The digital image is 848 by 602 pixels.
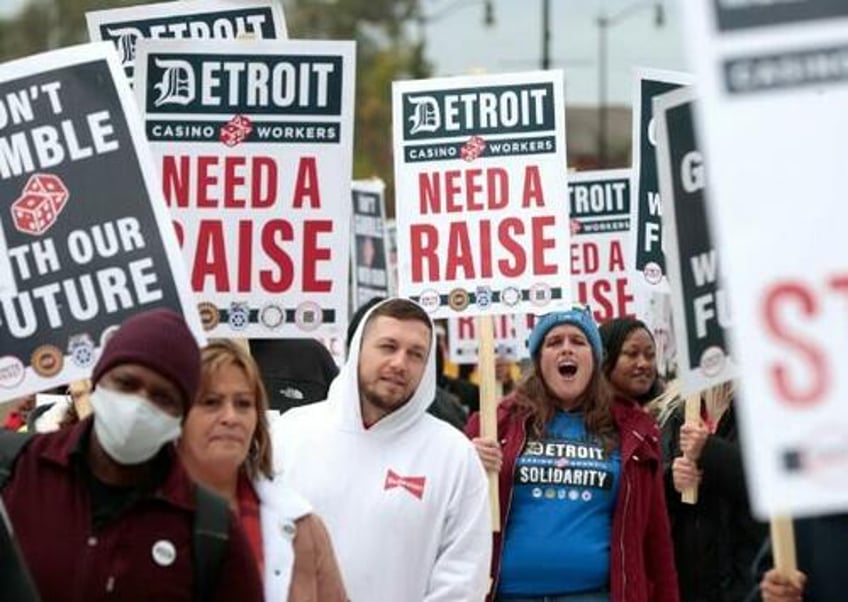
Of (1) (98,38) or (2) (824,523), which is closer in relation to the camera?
(2) (824,523)

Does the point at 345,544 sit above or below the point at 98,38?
below

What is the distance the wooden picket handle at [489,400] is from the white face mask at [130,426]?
287 cm

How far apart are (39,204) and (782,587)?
222cm

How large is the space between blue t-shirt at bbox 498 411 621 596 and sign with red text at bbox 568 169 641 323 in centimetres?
554

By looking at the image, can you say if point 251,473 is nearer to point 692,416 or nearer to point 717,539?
point 692,416

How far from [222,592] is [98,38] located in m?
4.48

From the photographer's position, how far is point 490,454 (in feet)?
28.8

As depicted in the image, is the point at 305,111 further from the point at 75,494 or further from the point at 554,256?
the point at 75,494

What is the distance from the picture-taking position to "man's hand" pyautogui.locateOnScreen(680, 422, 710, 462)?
889cm

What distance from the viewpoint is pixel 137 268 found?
21.7 feet

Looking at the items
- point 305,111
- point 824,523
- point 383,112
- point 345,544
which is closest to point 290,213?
point 305,111

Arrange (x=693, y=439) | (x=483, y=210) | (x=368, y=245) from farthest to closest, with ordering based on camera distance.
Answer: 1. (x=368, y=245)
2. (x=483, y=210)
3. (x=693, y=439)

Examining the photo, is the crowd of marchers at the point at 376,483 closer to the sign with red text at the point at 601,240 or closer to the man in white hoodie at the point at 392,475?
the man in white hoodie at the point at 392,475

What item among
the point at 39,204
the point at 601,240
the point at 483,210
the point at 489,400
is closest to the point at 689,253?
the point at 39,204
